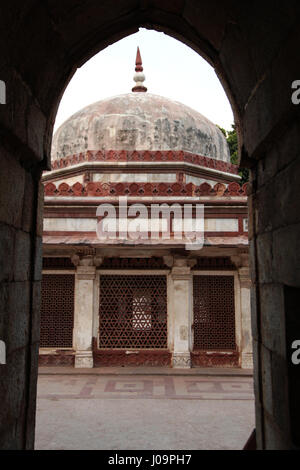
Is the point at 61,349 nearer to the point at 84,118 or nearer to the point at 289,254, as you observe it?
the point at 84,118

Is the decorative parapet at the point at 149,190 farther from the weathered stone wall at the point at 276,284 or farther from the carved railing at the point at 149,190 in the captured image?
the weathered stone wall at the point at 276,284

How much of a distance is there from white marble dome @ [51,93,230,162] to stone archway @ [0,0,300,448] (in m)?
8.22

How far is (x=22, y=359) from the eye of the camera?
9.45 feet

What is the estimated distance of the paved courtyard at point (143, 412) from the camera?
492 centimetres

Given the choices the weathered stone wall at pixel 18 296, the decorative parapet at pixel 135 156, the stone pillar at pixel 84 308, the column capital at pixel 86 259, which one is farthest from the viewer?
the decorative parapet at pixel 135 156

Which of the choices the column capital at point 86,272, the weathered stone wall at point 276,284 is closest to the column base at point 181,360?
the column capital at point 86,272

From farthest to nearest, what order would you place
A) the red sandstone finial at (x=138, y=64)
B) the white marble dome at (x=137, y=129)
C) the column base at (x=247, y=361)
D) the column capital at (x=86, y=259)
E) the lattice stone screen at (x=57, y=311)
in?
the red sandstone finial at (x=138, y=64), the white marble dome at (x=137, y=129), the lattice stone screen at (x=57, y=311), the column capital at (x=86, y=259), the column base at (x=247, y=361)

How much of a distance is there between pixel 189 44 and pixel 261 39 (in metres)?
1.18

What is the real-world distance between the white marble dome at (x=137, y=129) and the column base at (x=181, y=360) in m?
5.76

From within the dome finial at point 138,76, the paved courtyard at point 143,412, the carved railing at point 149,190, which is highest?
the dome finial at point 138,76

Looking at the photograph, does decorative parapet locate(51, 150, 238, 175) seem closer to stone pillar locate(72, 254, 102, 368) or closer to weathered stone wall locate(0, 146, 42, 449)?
stone pillar locate(72, 254, 102, 368)

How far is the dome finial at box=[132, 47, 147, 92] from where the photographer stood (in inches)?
554

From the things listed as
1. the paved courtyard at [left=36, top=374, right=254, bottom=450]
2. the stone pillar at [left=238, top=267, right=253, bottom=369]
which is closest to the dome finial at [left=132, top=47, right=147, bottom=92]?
the stone pillar at [left=238, top=267, right=253, bottom=369]
